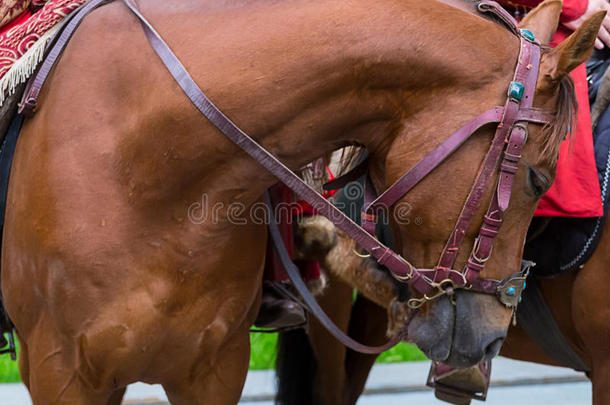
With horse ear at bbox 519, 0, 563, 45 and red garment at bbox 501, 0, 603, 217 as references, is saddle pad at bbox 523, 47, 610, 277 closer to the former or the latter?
red garment at bbox 501, 0, 603, 217

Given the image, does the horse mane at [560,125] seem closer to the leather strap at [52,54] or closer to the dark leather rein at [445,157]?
the dark leather rein at [445,157]

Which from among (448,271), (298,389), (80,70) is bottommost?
(298,389)

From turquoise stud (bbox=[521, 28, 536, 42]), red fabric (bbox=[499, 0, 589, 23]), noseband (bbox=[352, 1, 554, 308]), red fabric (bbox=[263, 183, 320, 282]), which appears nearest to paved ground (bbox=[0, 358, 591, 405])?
red fabric (bbox=[263, 183, 320, 282])

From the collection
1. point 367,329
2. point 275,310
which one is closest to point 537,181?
point 275,310

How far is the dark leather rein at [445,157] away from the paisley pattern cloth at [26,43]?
1.8 inches

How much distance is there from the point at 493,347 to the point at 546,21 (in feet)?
3.03

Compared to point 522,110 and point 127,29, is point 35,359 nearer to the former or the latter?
point 127,29

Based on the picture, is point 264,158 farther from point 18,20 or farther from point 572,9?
point 572,9

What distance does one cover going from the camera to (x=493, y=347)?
2.30 metres

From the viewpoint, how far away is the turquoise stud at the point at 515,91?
6.79 ft

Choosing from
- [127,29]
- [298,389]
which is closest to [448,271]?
[127,29]

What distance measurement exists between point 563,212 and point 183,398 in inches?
51.4

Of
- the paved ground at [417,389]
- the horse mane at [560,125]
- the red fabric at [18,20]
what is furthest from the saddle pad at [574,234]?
the paved ground at [417,389]

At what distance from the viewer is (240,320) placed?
→ 8.19ft
